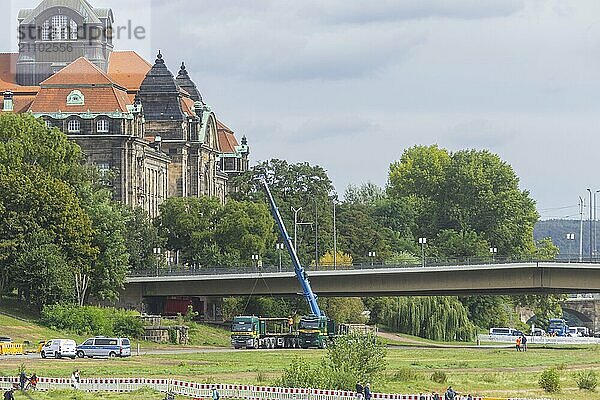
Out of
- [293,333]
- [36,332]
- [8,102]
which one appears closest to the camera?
[36,332]

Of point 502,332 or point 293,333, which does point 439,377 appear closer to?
point 293,333

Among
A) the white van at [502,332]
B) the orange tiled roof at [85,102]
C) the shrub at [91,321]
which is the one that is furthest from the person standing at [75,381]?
the orange tiled roof at [85,102]

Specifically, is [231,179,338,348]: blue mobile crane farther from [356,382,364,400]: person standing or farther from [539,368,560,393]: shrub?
[356,382,364,400]: person standing

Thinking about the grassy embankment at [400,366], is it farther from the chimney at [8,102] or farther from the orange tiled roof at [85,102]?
the chimney at [8,102]

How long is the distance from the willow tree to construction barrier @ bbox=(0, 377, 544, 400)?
75.4 m

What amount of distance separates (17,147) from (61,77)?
4310 centimetres

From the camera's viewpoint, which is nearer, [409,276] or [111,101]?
[409,276]

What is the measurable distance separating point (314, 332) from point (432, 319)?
28.3 m

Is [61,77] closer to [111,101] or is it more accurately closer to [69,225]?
[111,101]

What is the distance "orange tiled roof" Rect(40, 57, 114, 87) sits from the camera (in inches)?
7023

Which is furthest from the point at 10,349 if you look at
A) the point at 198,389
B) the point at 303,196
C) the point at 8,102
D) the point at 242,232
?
the point at 303,196

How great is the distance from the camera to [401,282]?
135 metres

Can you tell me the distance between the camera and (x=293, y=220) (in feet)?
615

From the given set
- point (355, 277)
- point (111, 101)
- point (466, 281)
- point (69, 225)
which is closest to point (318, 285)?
point (355, 277)
